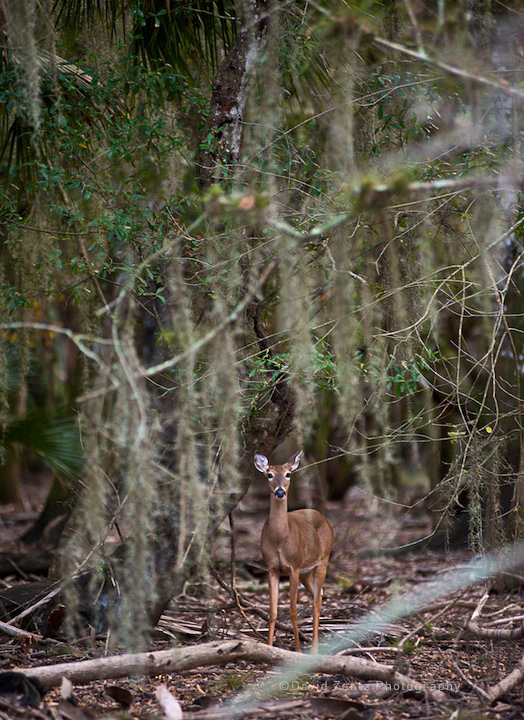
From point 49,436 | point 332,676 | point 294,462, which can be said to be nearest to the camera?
point 332,676

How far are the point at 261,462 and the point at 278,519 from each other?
1.16ft

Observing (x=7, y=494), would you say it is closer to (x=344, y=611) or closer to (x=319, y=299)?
(x=344, y=611)

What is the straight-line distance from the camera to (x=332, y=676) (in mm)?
3982

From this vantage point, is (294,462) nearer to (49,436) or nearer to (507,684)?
(507,684)

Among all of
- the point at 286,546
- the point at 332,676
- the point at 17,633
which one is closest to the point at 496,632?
the point at 332,676

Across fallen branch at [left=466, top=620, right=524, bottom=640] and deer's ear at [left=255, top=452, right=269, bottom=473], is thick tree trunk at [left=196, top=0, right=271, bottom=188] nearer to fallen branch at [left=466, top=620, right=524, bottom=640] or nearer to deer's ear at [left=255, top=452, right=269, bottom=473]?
deer's ear at [left=255, top=452, right=269, bottom=473]

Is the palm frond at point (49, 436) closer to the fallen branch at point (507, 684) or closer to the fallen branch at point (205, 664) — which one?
the fallen branch at point (205, 664)

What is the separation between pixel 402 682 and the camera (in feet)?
12.2

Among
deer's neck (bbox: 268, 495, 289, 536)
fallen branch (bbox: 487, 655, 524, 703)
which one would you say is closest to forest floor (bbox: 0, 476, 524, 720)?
fallen branch (bbox: 487, 655, 524, 703)

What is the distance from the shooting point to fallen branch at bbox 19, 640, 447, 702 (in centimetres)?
340

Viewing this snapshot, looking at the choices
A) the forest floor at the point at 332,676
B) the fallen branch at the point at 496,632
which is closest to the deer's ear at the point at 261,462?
the forest floor at the point at 332,676

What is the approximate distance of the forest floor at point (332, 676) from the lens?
3.38 meters

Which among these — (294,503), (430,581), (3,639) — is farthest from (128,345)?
(294,503)

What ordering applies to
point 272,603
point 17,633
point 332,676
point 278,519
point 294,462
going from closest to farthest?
point 332,676 → point 17,633 → point 272,603 → point 278,519 → point 294,462
